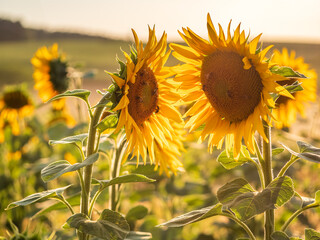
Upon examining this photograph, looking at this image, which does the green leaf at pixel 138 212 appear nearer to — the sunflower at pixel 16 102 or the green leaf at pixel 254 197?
the green leaf at pixel 254 197

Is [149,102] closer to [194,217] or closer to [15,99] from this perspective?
[194,217]

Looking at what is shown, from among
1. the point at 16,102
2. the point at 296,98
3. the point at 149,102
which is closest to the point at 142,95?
the point at 149,102

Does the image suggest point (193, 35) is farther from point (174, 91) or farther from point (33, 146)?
point (33, 146)

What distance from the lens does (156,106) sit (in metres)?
1.31

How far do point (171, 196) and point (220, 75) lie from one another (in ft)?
4.87

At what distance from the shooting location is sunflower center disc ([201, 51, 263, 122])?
3.66 ft

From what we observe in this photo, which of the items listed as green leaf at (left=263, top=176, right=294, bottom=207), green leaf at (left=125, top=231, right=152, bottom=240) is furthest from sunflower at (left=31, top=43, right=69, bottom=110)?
green leaf at (left=263, top=176, right=294, bottom=207)

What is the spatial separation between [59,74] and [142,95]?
1.75 meters

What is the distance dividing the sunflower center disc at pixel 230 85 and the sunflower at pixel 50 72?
178cm

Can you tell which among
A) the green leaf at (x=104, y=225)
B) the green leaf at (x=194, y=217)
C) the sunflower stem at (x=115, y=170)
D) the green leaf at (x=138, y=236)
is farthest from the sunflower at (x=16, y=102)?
the green leaf at (x=194, y=217)

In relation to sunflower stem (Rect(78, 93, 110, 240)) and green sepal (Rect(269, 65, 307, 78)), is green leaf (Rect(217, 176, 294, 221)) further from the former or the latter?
sunflower stem (Rect(78, 93, 110, 240))

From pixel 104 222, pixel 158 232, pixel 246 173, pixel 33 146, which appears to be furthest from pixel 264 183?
pixel 33 146

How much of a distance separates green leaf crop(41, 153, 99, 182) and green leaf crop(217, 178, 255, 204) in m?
0.33

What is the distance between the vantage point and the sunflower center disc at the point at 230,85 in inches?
43.9
